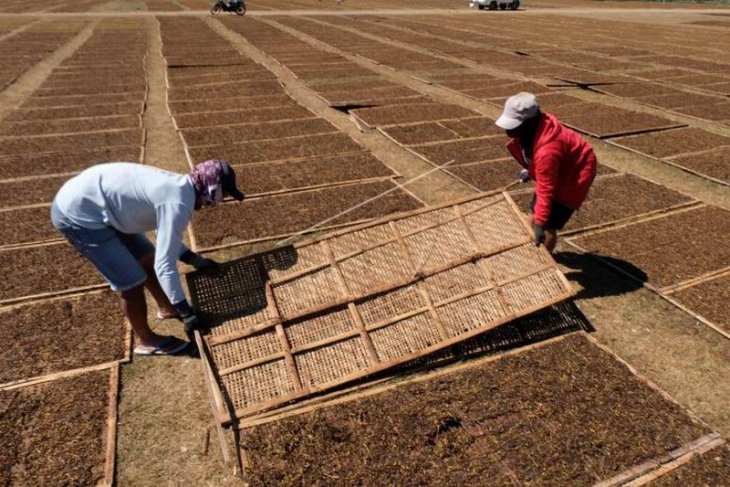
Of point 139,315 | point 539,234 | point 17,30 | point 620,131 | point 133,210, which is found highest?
point 133,210

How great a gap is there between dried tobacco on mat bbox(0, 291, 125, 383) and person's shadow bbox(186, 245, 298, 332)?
94cm

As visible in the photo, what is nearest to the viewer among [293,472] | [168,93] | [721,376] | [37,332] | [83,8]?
[293,472]

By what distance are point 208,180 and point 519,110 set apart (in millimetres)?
2832

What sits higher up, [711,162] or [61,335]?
[711,162]

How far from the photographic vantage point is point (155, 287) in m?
4.78

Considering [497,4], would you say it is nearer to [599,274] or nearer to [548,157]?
[599,274]

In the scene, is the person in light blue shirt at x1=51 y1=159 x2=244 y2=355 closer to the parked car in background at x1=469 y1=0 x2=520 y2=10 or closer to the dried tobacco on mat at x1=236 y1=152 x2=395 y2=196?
the dried tobacco on mat at x1=236 y1=152 x2=395 y2=196

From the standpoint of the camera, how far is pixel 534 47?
21.3 m

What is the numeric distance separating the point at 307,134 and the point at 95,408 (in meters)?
7.27

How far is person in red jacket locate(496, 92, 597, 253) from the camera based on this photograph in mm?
4562

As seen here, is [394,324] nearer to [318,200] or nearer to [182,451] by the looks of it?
[182,451]

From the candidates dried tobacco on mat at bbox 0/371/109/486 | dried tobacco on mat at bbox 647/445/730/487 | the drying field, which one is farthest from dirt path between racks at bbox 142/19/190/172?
dried tobacco on mat at bbox 647/445/730/487

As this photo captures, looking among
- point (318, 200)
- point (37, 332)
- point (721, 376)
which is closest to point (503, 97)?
point (318, 200)

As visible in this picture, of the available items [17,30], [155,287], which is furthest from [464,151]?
[17,30]
